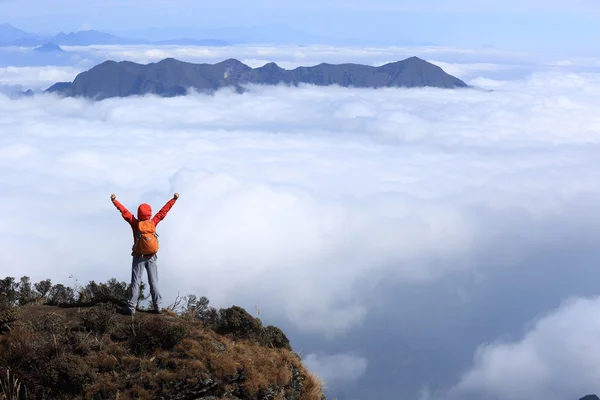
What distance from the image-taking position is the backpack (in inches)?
556

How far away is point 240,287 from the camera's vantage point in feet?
495

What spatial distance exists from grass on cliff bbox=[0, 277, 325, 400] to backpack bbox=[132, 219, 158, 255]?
1416 millimetres

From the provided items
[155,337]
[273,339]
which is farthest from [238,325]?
[155,337]

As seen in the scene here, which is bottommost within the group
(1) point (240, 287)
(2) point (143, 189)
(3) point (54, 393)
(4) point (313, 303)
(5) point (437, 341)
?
(5) point (437, 341)

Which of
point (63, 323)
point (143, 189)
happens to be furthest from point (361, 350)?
point (63, 323)

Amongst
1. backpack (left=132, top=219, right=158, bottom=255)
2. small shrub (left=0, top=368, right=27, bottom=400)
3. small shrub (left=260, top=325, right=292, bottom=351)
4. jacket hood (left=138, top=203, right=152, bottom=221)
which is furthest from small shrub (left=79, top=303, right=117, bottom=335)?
small shrub (left=260, top=325, right=292, bottom=351)

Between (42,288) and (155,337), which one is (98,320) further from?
(42,288)

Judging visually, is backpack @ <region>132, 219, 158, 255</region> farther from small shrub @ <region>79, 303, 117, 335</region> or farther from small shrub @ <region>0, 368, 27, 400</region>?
small shrub @ <region>0, 368, 27, 400</region>

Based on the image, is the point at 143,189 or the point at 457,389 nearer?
the point at 457,389

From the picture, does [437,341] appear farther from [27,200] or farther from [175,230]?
[27,200]

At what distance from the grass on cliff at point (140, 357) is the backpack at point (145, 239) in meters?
1.42

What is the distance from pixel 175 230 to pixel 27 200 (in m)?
39.6

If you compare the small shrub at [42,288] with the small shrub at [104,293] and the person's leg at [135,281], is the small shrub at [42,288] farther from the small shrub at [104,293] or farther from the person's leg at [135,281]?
the person's leg at [135,281]

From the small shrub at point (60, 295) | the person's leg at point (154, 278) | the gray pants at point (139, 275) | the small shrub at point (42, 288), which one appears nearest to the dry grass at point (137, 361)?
the gray pants at point (139, 275)
